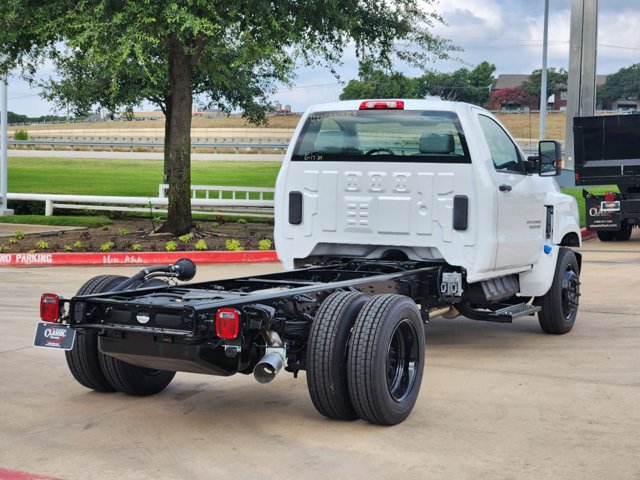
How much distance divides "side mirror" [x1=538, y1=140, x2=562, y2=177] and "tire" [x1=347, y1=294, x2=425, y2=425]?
10.6ft

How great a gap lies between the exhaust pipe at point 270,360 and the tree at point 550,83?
399 ft

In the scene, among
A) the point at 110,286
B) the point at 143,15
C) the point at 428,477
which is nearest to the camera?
the point at 428,477

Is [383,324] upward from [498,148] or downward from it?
downward

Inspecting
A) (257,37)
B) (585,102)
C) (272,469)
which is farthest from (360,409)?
(585,102)

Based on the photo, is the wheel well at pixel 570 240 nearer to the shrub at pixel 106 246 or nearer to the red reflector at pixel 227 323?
the red reflector at pixel 227 323

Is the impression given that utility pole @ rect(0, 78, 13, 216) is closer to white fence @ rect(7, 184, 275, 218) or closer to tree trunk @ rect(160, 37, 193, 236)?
white fence @ rect(7, 184, 275, 218)

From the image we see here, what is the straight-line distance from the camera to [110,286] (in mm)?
7473

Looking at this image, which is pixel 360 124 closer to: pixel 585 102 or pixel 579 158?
pixel 579 158

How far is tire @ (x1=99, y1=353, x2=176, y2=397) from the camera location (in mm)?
7219

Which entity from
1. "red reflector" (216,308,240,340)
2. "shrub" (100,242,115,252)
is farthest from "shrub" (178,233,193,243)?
"red reflector" (216,308,240,340)

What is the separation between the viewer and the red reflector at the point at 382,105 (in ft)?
29.6

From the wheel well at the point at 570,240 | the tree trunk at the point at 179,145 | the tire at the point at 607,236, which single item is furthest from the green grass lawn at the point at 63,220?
the wheel well at the point at 570,240

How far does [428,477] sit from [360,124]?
427 centimetres

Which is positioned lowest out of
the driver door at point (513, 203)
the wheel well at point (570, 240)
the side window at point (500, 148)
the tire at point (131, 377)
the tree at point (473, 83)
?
the tire at point (131, 377)
